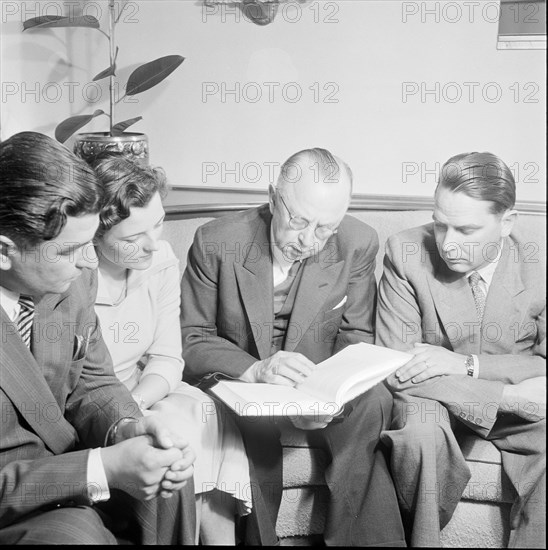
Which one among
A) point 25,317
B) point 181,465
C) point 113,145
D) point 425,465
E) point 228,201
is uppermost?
point 113,145

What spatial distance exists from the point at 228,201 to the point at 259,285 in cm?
21

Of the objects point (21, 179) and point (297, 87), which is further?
point (297, 87)

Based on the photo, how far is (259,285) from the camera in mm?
1453

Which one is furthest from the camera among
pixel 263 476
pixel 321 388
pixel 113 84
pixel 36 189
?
pixel 113 84

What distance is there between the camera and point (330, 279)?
146 cm

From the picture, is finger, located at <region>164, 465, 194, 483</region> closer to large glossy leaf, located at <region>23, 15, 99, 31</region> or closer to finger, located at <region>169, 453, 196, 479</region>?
finger, located at <region>169, 453, 196, 479</region>

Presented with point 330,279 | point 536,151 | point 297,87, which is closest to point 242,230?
point 330,279

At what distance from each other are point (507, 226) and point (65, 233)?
0.81m

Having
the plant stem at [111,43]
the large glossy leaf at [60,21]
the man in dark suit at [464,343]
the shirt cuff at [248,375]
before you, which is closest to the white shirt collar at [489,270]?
the man in dark suit at [464,343]

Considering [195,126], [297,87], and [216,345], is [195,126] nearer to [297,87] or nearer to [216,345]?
[297,87]

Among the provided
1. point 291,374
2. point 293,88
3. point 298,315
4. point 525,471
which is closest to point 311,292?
point 298,315

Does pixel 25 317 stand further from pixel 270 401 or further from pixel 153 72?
pixel 153 72

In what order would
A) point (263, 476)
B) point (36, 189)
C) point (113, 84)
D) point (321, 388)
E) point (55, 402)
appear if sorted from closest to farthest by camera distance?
1. point (36, 189)
2. point (55, 402)
3. point (321, 388)
4. point (263, 476)
5. point (113, 84)

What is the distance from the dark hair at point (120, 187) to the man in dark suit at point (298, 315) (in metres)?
0.20
